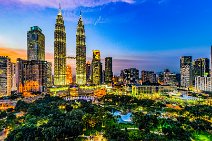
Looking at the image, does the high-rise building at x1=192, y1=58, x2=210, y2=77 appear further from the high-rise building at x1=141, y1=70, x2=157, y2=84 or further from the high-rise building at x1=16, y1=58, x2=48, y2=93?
the high-rise building at x1=16, y1=58, x2=48, y2=93

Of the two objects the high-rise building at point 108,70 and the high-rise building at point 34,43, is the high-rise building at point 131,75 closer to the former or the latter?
the high-rise building at point 108,70

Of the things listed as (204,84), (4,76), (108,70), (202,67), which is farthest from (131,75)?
(4,76)

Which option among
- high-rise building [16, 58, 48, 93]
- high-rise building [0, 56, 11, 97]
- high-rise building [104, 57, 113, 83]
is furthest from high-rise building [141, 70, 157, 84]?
high-rise building [0, 56, 11, 97]

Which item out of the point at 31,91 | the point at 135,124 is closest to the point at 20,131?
the point at 135,124

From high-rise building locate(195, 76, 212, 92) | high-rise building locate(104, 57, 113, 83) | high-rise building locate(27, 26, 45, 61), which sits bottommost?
high-rise building locate(195, 76, 212, 92)

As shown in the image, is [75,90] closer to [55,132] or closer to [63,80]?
[63,80]

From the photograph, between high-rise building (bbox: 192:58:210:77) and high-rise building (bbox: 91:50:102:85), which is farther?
high-rise building (bbox: 91:50:102:85)

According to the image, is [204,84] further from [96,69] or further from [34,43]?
[34,43]
